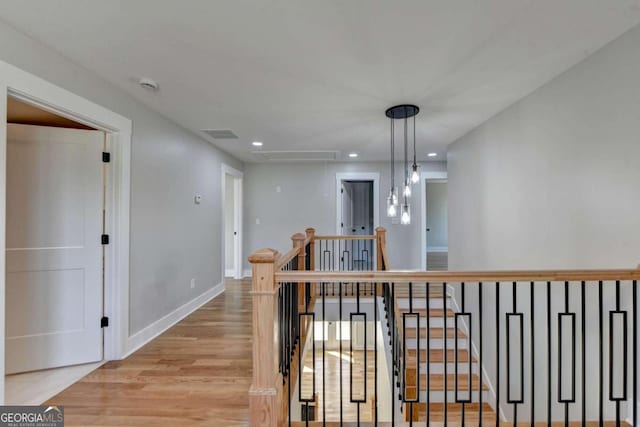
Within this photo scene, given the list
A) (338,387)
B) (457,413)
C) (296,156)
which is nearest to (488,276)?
(457,413)

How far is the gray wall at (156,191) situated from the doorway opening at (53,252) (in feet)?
0.97

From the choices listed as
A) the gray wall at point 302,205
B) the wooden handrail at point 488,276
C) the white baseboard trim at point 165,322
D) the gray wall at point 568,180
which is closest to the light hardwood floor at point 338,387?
the white baseboard trim at point 165,322

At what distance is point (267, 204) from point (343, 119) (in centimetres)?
310

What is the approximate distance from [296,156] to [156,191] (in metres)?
2.58

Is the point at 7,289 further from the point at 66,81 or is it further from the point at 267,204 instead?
the point at 267,204

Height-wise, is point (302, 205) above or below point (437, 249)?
above

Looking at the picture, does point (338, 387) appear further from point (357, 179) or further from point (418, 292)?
point (357, 179)

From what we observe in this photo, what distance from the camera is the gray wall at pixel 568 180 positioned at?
187cm

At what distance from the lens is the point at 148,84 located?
2.53 meters

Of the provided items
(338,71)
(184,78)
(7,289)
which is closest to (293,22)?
(338,71)

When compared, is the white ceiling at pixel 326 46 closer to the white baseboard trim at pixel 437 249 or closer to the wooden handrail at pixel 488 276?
the wooden handrail at pixel 488 276

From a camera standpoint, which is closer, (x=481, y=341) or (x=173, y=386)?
(x=481, y=341)

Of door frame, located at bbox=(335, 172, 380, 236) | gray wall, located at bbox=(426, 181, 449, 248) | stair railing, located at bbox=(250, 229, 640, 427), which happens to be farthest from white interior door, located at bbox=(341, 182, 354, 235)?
gray wall, located at bbox=(426, 181, 449, 248)

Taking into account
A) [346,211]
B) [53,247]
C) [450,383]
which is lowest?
[450,383]
